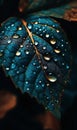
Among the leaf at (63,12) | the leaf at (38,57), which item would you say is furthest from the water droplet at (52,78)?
the leaf at (63,12)

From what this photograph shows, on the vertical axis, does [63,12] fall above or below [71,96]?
above

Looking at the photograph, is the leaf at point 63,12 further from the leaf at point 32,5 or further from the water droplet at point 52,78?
the water droplet at point 52,78

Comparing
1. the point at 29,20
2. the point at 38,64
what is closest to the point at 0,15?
the point at 29,20

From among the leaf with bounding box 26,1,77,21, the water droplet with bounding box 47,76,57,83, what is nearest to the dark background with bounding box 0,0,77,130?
the leaf with bounding box 26,1,77,21

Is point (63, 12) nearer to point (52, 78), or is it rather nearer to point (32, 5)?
point (32, 5)

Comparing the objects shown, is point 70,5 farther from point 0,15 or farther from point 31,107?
point 31,107

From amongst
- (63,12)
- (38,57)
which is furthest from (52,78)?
(63,12)
